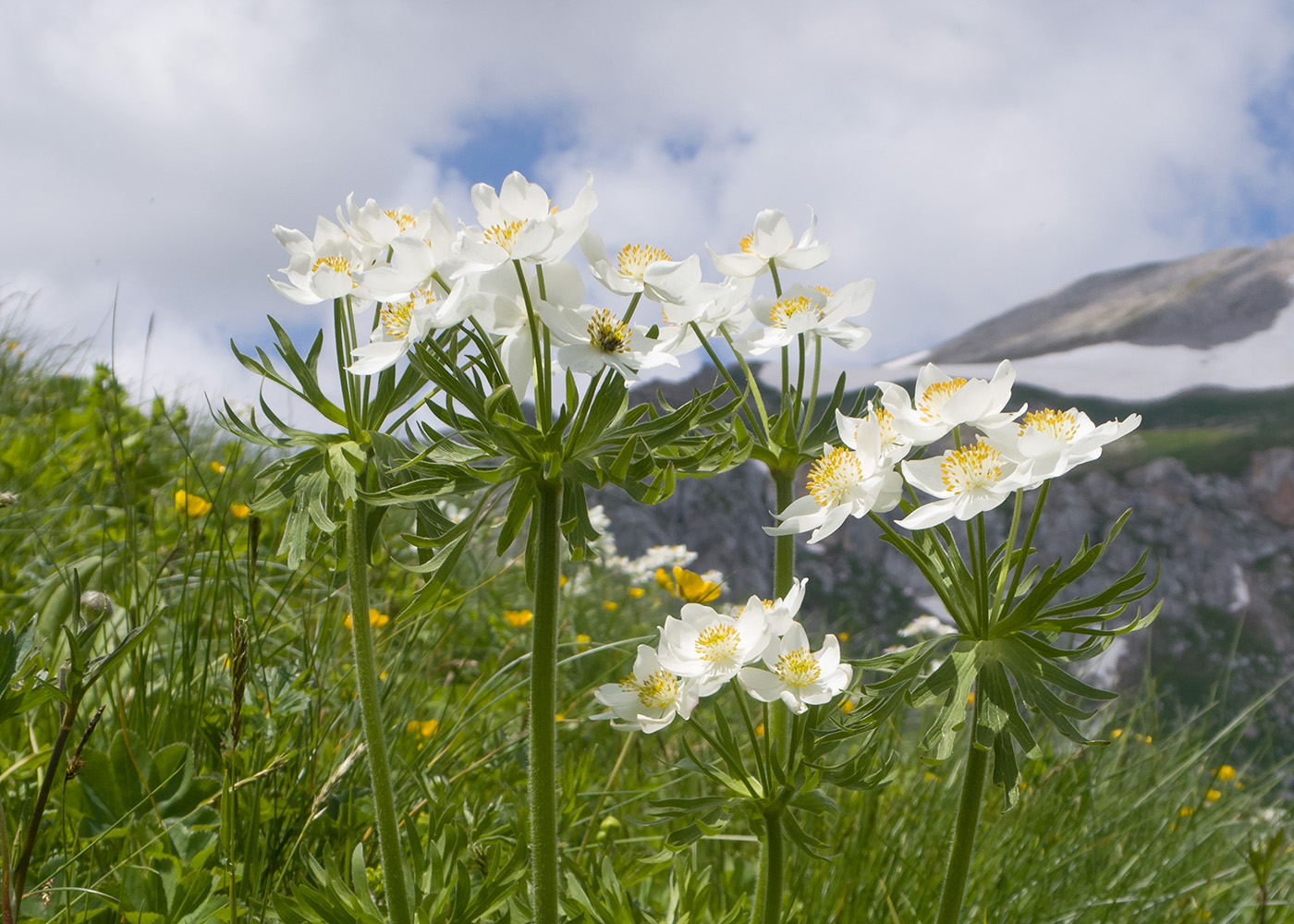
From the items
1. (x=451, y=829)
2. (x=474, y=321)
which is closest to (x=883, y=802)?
(x=451, y=829)

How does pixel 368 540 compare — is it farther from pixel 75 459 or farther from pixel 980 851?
pixel 75 459

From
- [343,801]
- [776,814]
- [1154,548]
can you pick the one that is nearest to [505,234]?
[776,814]

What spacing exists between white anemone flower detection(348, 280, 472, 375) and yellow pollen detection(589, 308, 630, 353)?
186mm

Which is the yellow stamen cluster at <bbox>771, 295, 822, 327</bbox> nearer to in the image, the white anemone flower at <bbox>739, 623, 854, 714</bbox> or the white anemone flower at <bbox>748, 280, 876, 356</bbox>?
the white anemone flower at <bbox>748, 280, 876, 356</bbox>

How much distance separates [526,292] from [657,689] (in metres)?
0.67

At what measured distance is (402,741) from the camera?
8.79 feet

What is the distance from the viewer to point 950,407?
1.24 metres

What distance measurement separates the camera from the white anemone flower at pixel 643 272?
4.29 ft

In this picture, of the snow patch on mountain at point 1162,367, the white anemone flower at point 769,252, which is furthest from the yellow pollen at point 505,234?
the snow patch on mountain at point 1162,367

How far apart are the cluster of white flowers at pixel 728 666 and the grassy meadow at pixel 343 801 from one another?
6.7 inches

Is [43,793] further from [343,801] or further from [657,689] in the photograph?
[343,801]

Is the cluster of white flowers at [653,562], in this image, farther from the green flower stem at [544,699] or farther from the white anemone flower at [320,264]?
the green flower stem at [544,699]

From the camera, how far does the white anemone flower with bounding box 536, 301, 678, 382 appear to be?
4.11 ft

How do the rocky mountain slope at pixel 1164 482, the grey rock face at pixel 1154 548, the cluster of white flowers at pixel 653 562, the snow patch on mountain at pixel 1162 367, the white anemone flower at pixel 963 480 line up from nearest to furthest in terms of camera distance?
the white anemone flower at pixel 963 480 < the cluster of white flowers at pixel 653 562 < the grey rock face at pixel 1154 548 < the rocky mountain slope at pixel 1164 482 < the snow patch on mountain at pixel 1162 367
